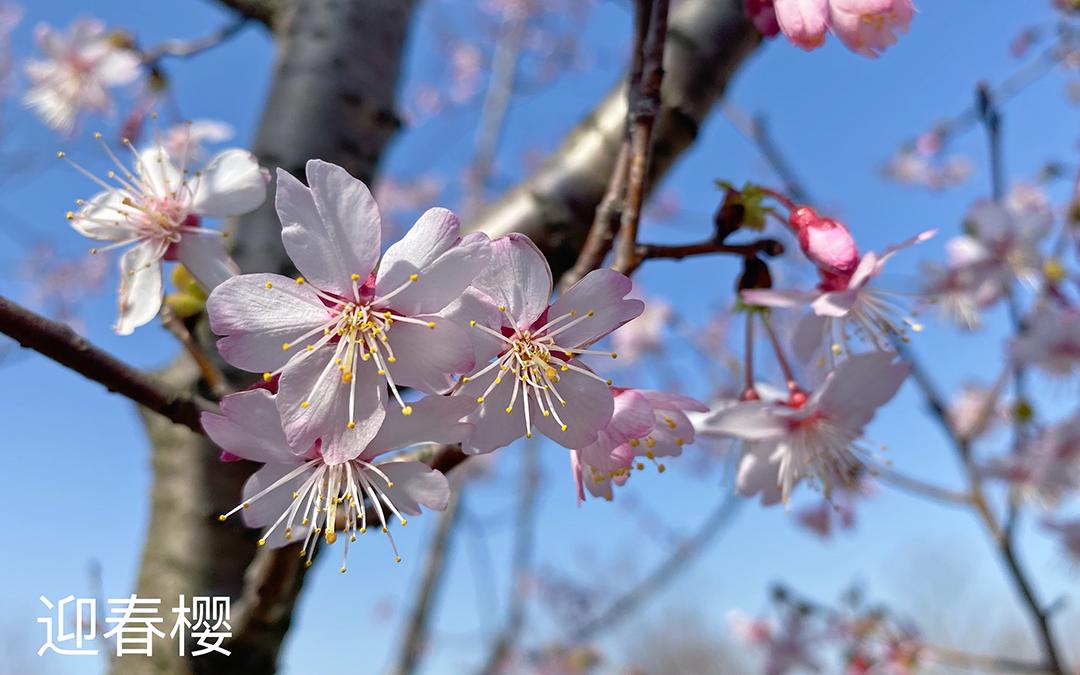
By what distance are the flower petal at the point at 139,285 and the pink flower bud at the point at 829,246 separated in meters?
0.70

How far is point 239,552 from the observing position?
1.22 m

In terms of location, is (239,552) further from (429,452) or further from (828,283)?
Result: (828,283)

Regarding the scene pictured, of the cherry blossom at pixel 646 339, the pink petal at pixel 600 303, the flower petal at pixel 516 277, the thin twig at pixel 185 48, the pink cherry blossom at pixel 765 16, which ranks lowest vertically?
the pink petal at pixel 600 303

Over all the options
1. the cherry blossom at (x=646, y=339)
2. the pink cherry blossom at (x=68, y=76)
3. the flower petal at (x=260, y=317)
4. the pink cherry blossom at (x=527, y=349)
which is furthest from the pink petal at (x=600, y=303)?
the cherry blossom at (x=646, y=339)

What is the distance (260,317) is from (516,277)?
0.71ft

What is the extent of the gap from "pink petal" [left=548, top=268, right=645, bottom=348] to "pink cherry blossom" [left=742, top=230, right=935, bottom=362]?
16cm

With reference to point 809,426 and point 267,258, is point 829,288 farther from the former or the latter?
point 267,258

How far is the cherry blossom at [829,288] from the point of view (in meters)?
0.73

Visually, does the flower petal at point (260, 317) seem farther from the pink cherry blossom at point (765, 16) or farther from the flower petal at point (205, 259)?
the pink cherry blossom at point (765, 16)

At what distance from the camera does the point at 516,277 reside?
0.63m

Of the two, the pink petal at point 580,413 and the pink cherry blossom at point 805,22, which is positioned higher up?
the pink cherry blossom at point 805,22

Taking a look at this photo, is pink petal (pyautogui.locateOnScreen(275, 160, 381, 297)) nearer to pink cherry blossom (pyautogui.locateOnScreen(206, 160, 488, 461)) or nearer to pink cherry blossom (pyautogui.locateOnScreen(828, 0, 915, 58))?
pink cherry blossom (pyautogui.locateOnScreen(206, 160, 488, 461))

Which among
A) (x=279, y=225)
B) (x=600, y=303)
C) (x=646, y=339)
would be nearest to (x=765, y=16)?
(x=600, y=303)

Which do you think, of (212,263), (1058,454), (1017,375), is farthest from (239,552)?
(1058,454)
